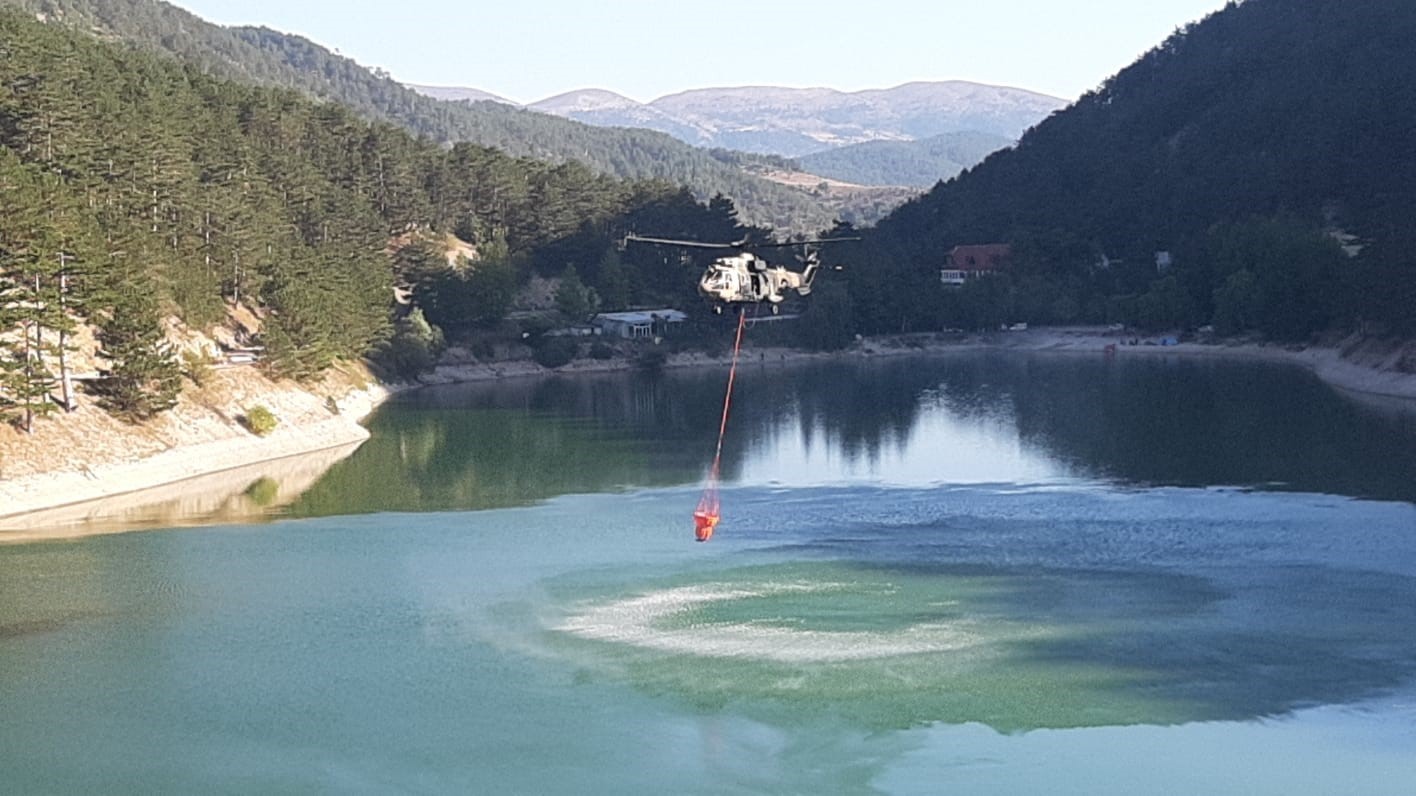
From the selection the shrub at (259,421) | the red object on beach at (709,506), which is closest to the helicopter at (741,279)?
the red object on beach at (709,506)

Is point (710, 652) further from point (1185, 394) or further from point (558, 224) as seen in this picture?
point (558, 224)

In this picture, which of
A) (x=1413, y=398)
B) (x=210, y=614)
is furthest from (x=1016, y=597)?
(x=1413, y=398)

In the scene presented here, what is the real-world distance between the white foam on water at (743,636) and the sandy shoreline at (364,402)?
647 inches

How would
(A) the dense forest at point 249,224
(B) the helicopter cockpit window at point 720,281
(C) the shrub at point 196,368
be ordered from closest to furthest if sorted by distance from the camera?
(B) the helicopter cockpit window at point 720,281 → (A) the dense forest at point 249,224 → (C) the shrub at point 196,368

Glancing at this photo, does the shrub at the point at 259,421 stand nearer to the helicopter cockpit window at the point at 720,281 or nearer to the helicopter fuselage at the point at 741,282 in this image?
the helicopter fuselage at the point at 741,282

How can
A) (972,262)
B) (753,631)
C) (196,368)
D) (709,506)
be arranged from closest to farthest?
(753,631), (709,506), (196,368), (972,262)

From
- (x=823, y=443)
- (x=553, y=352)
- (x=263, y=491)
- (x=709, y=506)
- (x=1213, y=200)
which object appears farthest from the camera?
(x=1213, y=200)

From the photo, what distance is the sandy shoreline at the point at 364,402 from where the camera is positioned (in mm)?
42562

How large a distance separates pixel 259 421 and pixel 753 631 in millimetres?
31770

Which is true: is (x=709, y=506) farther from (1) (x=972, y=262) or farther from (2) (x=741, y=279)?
(1) (x=972, y=262)

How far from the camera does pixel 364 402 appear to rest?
241 ft

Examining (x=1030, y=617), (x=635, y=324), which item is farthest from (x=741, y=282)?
(x=635, y=324)

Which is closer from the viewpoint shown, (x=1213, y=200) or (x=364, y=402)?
(x=364, y=402)

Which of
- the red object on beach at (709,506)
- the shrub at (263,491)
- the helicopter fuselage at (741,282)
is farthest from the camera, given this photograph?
the shrub at (263,491)
